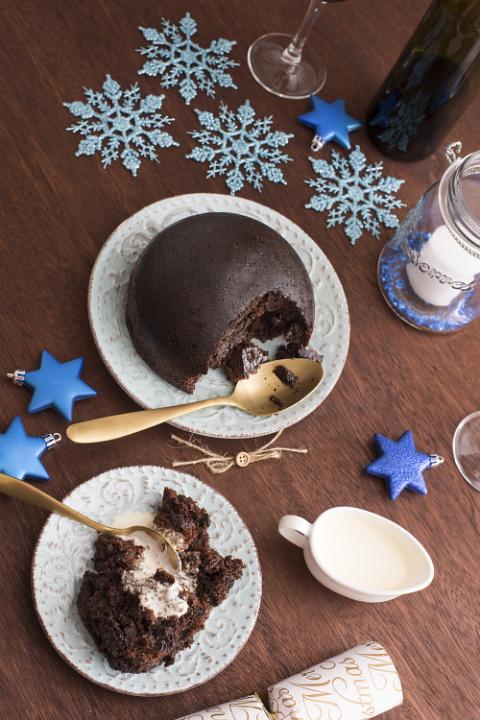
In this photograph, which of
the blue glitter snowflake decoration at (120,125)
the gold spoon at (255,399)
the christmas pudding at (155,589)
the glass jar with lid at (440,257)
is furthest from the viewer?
the blue glitter snowflake decoration at (120,125)

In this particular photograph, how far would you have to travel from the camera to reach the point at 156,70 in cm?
126

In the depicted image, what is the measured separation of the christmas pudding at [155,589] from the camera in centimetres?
82

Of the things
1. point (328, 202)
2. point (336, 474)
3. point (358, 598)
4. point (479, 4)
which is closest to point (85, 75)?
point (328, 202)

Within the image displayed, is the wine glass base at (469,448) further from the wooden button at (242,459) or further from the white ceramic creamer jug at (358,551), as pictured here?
the wooden button at (242,459)

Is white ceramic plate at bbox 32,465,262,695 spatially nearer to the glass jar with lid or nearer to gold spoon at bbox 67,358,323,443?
gold spoon at bbox 67,358,323,443

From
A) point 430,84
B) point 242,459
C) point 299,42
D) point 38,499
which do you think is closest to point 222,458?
point 242,459

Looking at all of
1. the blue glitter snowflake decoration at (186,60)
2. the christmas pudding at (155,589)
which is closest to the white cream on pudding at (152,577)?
the christmas pudding at (155,589)

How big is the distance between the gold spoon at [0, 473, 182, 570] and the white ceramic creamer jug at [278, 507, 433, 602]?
0.45ft

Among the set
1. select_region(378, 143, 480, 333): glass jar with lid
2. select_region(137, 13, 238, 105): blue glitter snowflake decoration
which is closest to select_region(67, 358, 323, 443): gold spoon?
select_region(378, 143, 480, 333): glass jar with lid

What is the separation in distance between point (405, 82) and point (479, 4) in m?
0.17

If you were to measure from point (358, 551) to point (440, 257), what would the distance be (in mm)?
453

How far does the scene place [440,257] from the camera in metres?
1.13

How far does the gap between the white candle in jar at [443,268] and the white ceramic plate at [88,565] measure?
48 centimetres

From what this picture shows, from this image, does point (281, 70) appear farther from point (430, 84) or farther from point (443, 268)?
point (443, 268)
